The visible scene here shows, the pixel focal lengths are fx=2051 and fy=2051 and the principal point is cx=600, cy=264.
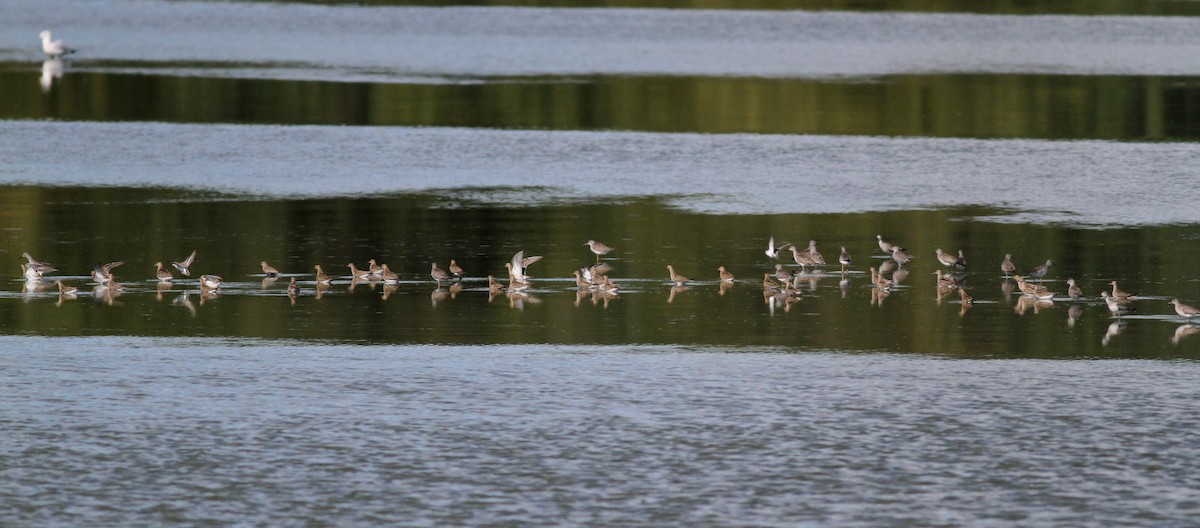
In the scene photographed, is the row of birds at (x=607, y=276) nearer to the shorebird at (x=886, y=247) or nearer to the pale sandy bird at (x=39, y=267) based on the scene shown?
the pale sandy bird at (x=39, y=267)

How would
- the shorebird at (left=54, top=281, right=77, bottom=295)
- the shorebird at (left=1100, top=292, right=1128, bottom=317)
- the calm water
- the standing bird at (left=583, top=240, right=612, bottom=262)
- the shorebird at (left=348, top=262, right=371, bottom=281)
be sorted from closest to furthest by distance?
the calm water → the shorebird at (left=1100, top=292, right=1128, bottom=317) → the shorebird at (left=54, top=281, right=77, bottom=295) → the shorebird at (left=348, top=262, right=371, bottom=281) → the standing bird at (left=583, top=240, right=612, bottom=262)

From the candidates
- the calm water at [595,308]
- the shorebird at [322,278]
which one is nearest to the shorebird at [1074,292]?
the calm water at [595,308]

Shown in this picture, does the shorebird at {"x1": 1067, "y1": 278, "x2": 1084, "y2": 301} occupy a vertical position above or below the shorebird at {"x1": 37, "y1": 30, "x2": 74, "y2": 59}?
below

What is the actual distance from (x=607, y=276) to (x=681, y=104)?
1942cm

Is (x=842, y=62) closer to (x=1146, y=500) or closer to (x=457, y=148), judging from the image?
(x=457, y=148)

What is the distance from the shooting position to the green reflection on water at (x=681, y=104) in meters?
36.2

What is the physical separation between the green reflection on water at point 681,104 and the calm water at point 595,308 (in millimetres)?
188

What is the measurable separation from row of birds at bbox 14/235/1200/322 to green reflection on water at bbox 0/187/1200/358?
0.17m

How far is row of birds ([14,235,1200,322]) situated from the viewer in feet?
64.4

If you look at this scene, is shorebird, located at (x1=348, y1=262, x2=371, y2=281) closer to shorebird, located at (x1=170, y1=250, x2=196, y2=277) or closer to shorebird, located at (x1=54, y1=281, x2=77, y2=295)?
shorebird, located at (x1=170, y1=250, x2=196, y2=277)

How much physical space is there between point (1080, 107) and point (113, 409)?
2818 centimetres

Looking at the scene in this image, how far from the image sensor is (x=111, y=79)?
45438 mm

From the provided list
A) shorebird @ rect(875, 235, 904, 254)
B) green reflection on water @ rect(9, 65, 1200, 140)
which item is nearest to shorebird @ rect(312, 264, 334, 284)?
shorebird @ rect(875, 235, 904, 254)

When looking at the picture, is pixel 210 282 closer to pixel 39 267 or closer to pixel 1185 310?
pixel 39 267
